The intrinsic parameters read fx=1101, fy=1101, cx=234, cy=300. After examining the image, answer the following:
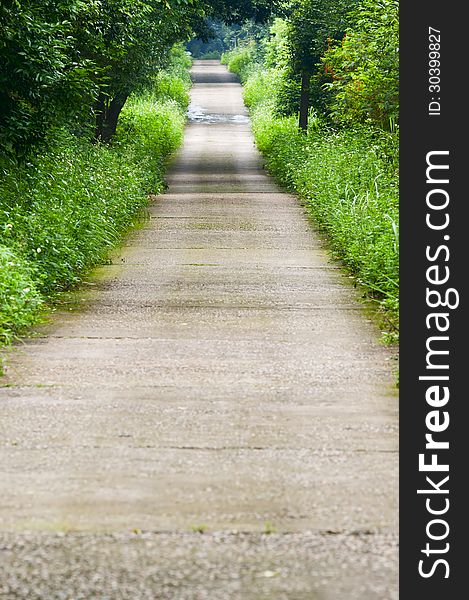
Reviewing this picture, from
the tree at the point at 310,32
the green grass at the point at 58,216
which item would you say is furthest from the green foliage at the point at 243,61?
the green grass at the point at 58,216

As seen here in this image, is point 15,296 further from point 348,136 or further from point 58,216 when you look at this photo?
point 348,136

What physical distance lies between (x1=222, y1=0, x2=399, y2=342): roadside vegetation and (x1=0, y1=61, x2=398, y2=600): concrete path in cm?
94

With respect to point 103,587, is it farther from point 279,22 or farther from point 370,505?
point 279,22

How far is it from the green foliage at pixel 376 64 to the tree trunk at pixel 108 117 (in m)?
6.04

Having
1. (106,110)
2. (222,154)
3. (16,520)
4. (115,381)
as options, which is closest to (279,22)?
(222,154)

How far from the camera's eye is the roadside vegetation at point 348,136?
12461 millimetres

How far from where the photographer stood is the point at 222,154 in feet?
112

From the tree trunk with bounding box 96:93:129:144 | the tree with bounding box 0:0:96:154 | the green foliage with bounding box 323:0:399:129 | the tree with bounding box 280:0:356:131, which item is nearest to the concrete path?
the tree with bounding box 0:0:96:154

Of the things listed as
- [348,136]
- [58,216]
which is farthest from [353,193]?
[58,216]

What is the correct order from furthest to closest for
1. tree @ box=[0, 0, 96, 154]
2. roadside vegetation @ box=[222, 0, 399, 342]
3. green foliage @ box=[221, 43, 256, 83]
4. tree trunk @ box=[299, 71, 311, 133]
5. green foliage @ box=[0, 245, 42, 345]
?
green foliage @ box=[221, 43, 256, 83] → tree trunk @ box=[299, 71, 311, 133] → tree @ box=[0, 0, 96, 154] → roadside vegetation @ box=[222, 0, 399, 342] → green foliage @ box=[0, 245, 42, 345]

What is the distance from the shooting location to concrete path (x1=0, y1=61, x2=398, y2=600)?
4.16 m

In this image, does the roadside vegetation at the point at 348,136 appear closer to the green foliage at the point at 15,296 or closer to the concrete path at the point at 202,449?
the concrete path at the point at 202,449

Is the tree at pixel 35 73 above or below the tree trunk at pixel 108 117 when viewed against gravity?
above

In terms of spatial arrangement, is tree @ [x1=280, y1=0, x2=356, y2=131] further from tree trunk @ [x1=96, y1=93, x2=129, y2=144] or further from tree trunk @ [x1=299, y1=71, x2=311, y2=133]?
tree trunk @ [x1=96, y1=93, x2=129, y2=144]
